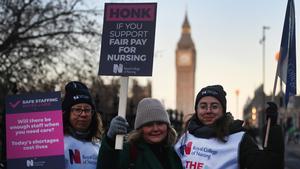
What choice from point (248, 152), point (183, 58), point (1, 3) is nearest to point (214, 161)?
point (248, 152)

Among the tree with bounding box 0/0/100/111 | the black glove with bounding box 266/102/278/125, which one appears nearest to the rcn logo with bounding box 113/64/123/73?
the black glove with bounding box 266/102/278/125

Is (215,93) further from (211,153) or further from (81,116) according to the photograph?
(81,116)

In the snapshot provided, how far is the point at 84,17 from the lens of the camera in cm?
1694

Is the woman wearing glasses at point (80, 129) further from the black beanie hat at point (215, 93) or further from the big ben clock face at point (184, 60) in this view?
the big ben clock face at point (184, 60)

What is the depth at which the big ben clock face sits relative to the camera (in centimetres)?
18950

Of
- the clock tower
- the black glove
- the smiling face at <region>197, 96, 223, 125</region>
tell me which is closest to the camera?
the black glove

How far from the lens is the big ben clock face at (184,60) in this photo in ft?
622

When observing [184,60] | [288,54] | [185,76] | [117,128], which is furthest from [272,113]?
[184,60]

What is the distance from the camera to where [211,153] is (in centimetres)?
447

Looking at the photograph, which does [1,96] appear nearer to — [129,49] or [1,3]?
[1,3]

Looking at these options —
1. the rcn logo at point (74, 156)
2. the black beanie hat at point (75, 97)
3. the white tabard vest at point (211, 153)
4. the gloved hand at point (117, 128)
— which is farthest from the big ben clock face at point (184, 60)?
the gloved hand at point (117, 128)

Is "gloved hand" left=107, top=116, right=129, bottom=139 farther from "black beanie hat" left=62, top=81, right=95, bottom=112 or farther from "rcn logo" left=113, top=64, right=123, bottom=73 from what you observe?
"black beanie hat" left=62, top=81, right=95, bottom=112

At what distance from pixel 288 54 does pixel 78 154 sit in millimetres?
2302

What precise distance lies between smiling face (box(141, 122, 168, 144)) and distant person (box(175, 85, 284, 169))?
32cm
